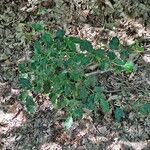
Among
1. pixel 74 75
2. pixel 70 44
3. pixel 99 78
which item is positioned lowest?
pixel 99 78

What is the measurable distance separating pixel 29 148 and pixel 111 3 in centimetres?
189

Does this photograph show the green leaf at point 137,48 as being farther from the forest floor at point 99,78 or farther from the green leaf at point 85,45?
the green leaf at point 85,45

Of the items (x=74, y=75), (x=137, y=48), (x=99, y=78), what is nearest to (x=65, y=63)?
(x=74, y=75)

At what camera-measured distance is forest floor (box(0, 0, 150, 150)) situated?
3607mm

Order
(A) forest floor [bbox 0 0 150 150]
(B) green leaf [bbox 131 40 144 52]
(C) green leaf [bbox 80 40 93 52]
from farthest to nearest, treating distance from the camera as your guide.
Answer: (B) green leaf [bbox 131 40 144 52] < (A) forest floor [bbox 0 0 150 150] < (C) green leaf [bbox 80 40 93 52]

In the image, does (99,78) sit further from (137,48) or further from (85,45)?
(85,45)

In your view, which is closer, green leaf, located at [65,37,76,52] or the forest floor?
green leaf, located at [65,37,76,52]

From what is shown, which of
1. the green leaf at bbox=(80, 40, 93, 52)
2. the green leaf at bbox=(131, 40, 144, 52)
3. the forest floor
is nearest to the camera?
the green leaf at bbox=(80, 40, 93, 52)

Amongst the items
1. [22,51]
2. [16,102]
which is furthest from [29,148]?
[22,51]

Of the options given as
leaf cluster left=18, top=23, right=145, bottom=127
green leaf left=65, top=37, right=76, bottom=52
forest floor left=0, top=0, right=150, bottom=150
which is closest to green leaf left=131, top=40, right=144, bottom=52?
forest floor left=0, top=0, right=150, bottom=150

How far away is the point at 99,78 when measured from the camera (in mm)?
3953

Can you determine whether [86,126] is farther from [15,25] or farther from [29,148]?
[15,25]

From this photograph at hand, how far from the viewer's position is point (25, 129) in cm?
376

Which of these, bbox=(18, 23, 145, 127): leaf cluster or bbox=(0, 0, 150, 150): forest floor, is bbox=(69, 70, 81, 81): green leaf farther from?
bbox=(0, 0, 150, 150): forest floor
